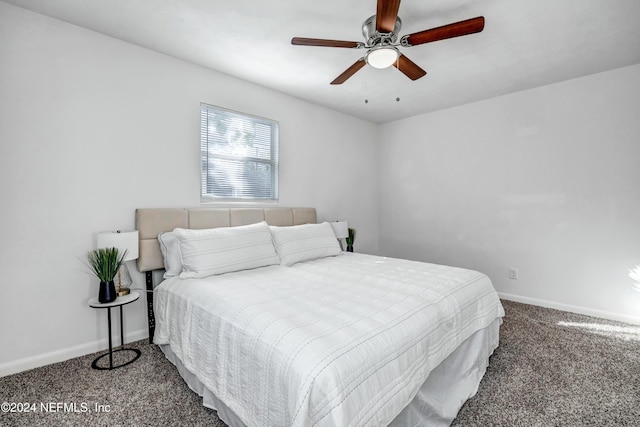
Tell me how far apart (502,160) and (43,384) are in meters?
4.80

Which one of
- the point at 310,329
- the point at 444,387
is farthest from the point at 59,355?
the point at 444,387

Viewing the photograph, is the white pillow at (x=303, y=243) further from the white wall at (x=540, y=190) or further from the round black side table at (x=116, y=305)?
the white wall at (x=540, y=190)

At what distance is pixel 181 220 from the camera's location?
2.70 m

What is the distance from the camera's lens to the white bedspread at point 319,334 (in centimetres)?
108

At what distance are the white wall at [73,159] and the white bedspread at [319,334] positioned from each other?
720 mm

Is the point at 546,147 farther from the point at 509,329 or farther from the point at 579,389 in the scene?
the point at 579,389

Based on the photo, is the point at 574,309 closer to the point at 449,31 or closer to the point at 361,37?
the point at 449,31

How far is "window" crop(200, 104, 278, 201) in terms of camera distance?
299cm

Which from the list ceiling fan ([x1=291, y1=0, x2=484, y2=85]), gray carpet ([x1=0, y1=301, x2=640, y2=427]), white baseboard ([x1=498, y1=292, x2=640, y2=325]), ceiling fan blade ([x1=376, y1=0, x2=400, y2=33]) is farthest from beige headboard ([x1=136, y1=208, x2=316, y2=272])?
white baseboard ([x1=498, y1=292, x2=640, y2=325])

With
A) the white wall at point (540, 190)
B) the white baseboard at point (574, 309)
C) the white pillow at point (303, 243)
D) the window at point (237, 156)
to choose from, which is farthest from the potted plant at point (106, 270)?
the white baseboard at point (574, 309)

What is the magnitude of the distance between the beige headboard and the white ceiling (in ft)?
4.68

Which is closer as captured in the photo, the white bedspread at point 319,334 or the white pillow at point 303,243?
the white bedspread at point 319,334

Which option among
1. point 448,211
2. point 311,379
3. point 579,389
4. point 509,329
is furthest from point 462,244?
point 311,379

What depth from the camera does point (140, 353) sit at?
2.31 metres
